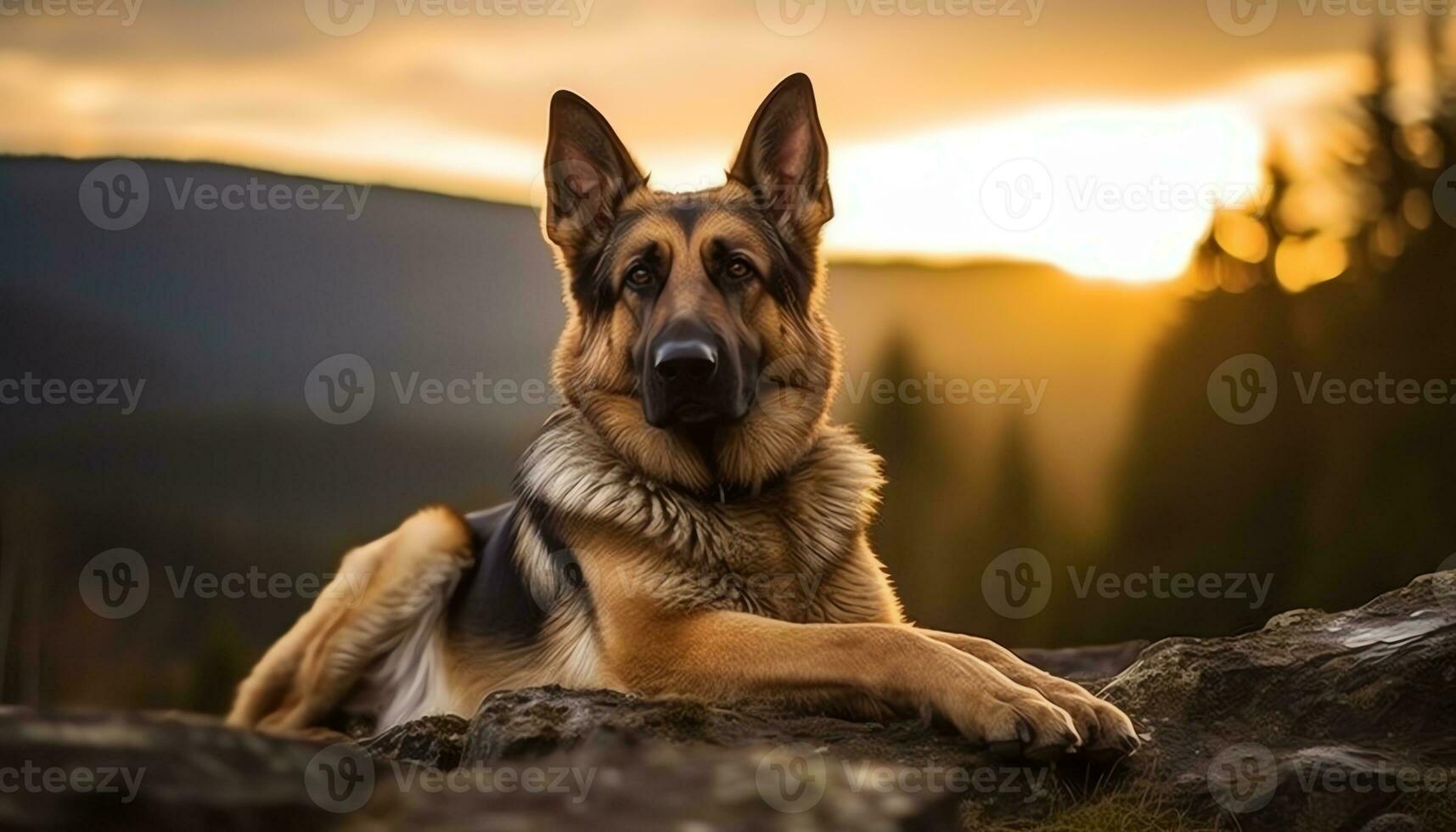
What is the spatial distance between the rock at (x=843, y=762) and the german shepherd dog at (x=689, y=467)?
536 mm

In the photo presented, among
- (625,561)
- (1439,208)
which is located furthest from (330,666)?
(1439,208)

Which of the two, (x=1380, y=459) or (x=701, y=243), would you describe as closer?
(x=701, y=243)

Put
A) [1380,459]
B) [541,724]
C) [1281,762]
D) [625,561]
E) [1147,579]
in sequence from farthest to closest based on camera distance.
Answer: [1380,459]
[1147,579]
[625,561]
[1281,762]
[541,724]

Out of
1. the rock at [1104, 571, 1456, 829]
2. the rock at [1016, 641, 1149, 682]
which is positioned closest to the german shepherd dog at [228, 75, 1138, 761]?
the rock at [1104, 571, 1456, 829]

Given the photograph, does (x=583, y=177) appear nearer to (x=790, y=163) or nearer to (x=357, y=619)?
(x=790, y=163)

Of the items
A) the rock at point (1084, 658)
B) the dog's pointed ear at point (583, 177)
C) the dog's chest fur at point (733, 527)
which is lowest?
the rock at point (1084, 658)

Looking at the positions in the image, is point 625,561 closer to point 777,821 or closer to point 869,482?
point 869,482

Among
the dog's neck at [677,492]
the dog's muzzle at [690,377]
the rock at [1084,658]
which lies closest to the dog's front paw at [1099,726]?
the dog's neck at [677,492]

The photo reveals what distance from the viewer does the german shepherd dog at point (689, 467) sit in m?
5.03

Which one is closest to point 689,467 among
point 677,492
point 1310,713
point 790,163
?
point 677,492

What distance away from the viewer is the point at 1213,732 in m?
4.92

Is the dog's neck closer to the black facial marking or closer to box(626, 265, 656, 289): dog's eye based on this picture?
box(626, 265, 656, 289): dog's eye

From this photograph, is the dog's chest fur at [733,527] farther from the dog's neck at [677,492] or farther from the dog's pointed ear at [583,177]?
the dog's pointed ear at [583,177]

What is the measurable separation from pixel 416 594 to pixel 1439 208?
9.69 meters
